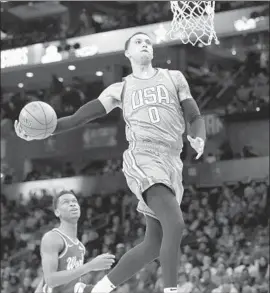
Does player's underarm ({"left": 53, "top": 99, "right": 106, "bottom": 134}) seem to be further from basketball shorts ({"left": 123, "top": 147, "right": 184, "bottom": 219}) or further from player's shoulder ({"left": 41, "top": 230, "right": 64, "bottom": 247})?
player's shoulder ({"left": 41, "top": 230, "right": 64, "bottom": 247})

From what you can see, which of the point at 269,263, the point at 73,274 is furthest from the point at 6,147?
the point at 73,274

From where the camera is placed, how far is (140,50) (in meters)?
5.51

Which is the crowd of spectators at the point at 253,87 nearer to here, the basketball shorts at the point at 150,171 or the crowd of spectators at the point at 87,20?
the crowd of spectators at the point at 87,20

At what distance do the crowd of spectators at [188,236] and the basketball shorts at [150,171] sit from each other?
6036mm

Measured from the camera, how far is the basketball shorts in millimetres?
5195

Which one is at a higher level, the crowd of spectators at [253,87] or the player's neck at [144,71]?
the crowd of spectators at [253,87]

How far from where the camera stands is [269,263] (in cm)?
1352

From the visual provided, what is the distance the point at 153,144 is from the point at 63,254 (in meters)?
1.80

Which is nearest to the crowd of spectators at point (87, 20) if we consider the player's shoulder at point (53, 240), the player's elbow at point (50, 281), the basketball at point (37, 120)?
the player's shoulder at point (53, 240)

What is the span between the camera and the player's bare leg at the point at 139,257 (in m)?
5.16

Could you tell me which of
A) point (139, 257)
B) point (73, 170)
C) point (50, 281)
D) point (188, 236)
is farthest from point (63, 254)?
point (73, 170)

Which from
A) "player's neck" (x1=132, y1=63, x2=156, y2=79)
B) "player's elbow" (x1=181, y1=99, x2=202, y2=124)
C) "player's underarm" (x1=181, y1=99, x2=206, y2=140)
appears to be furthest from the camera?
"player's neck" (x1=132, y1=63, x2=156, y2=79)

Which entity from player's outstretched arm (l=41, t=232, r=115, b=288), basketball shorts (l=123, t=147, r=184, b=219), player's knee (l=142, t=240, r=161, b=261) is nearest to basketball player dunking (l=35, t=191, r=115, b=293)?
player's outstretched arm (l=41, t=232, r=115, b=288)

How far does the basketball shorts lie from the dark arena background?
816 centimetres
